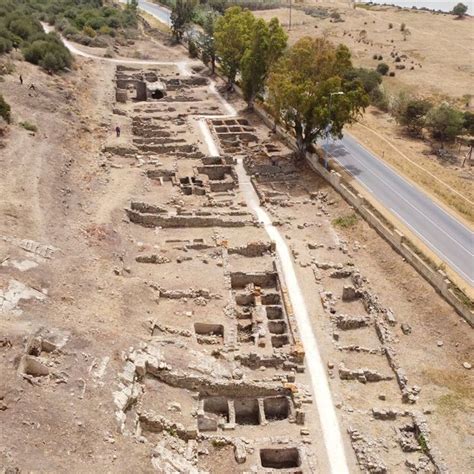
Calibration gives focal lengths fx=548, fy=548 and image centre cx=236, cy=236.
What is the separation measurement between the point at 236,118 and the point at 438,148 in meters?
23.6

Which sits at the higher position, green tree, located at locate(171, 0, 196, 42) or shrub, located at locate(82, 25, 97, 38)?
green tree, located at locate(171, 0, 196, 42)

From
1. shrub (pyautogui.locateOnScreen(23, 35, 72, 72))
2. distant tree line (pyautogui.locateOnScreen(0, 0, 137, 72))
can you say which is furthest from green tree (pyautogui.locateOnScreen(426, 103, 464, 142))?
distant tree line (pyautogui.locateOnScreen(0, 0, 137, 72))

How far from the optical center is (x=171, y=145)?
5466 cm

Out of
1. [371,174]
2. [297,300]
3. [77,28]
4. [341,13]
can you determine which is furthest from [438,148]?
[341,13]

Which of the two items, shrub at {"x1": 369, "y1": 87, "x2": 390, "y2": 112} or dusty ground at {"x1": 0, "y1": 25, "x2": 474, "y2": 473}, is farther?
shrub at {"x1": 369, "y1": 87, "x2": 390, "y2": 112}

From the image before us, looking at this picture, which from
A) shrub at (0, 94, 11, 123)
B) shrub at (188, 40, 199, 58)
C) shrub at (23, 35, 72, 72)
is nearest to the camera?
shrub at (0, 94, 11, 123)

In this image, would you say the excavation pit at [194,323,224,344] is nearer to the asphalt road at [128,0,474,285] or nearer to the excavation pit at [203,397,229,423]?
the excavation pit at [203,397,229,423]

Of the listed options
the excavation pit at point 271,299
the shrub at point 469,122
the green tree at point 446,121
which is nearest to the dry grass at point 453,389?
the excavation pit at point 271,299

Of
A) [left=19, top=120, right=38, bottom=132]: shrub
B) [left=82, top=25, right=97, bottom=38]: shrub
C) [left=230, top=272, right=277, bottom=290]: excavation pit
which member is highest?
[left=82, top=25, right=97, bottom=38]: shrub

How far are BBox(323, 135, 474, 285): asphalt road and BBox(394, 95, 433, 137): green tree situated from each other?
1400 cm

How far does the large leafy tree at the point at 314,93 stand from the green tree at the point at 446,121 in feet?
51.1

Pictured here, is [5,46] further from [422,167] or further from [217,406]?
[217,406]

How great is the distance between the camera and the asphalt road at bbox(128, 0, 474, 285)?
36.7m

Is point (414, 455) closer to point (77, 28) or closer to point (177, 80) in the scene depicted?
point (177, 80)
